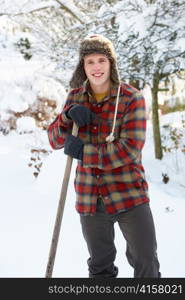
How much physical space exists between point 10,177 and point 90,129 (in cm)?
368

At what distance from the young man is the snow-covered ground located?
999mm

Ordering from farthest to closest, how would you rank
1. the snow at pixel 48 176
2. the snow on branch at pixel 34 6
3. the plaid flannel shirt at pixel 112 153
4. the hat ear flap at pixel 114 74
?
the snow on branch at pixel 34 6 < the snow at pixel 48 176 < the hat ear flap at pixel 114 74 < the plaid flannel shirt at pixel 112 153

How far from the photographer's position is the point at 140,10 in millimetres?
5246

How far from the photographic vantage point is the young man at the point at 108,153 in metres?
1.84

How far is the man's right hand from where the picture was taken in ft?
6.06

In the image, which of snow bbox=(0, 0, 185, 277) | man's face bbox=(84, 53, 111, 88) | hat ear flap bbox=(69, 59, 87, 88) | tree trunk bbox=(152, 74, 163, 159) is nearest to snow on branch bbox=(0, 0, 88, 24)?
snow bbox=(0, 0, 185, 277)

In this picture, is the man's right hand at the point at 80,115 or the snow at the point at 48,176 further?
the snow at the point at 48,176

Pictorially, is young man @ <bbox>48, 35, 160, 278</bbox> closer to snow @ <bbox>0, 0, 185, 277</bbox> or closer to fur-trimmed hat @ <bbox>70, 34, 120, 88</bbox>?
fur-trimmed hat @ <bbox>70, 34, 120, 88</bbox>

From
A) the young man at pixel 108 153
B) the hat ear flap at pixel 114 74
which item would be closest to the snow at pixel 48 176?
Answer: the young man at pixel 108 153

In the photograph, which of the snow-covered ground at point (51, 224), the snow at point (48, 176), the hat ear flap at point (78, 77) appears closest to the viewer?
the hat ear flap at point (78, 77)

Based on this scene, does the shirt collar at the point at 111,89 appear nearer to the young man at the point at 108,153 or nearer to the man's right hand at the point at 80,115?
the young man at the point at 108,153

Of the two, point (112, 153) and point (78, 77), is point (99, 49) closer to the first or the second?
point (78, 77)

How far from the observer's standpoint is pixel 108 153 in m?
1.81

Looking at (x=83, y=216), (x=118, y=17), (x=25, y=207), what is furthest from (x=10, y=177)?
(x=83, y=216)
